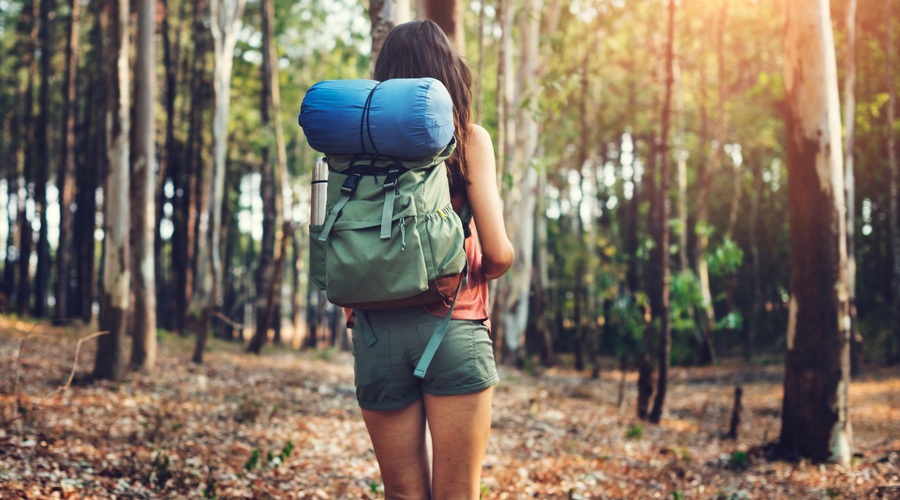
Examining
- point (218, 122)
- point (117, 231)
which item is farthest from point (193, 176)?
point (117, 231)

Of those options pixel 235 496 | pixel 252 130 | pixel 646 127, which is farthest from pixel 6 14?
pixel 235 496

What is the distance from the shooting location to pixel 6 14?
83.9 feet

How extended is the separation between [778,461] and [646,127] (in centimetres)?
2437

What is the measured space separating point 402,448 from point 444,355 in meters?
0.38

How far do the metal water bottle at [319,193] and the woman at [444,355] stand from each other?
37 cm

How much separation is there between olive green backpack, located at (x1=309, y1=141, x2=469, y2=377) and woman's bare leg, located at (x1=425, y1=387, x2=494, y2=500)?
0.58 feet

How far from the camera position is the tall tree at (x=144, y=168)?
32.9 feet

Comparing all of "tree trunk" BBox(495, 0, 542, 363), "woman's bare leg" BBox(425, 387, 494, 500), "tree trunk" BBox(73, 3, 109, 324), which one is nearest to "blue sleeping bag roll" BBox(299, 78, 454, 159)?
"woman's bare leg" BBox(425, 387, 494, 500)

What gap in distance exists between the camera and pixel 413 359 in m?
2.32

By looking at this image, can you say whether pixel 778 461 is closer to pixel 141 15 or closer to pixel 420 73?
pixel 420 73

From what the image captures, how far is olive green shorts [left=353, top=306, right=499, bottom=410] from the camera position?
7.56 ft

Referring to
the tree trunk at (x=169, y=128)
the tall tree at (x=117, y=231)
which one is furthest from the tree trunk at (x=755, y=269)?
the tall tree at (x=117, y=231)

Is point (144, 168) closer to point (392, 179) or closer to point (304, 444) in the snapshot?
point (304, 444)

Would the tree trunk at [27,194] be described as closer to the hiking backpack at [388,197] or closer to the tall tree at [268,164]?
the tall tree at [268,164]
